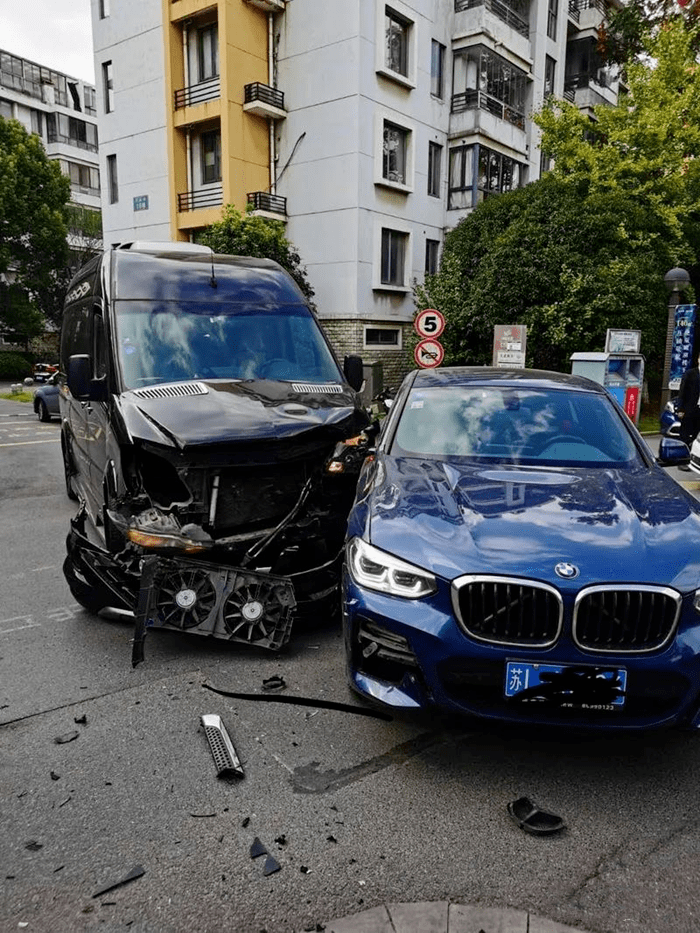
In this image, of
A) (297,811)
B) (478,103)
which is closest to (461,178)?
(478,103)

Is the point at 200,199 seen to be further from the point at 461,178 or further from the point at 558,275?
the point at 558,275

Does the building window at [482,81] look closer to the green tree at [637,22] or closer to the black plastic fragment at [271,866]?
the green tree at [637,22]

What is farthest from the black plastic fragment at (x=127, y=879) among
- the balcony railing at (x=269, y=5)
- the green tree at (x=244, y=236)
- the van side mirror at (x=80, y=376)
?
the balcony railing at (x=269, y=5)

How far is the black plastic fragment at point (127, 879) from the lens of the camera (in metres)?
2.35

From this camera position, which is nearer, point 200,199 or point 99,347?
point 99,347

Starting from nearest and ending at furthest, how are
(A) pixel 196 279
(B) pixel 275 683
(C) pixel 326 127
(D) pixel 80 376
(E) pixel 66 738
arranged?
(E) pixel 66 738, (B) pixel 275 683, (D) pixel 80 376, (A) pixel 196 279, (C) pixel 326 127

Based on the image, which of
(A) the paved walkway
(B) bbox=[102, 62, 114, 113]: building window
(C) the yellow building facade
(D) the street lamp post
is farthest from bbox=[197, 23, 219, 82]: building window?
(A) the paved walkway

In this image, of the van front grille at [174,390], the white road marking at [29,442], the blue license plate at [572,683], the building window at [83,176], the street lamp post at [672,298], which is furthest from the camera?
the building window at [83,176]

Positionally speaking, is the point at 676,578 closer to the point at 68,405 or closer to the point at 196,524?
the point at 196,524

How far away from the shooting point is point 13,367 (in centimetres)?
3238

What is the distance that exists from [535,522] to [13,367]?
1339 inches

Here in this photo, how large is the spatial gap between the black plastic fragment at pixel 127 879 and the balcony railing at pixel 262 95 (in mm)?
23121

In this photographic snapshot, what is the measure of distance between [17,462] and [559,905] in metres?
11.2

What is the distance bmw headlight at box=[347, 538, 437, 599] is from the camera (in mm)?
2896
